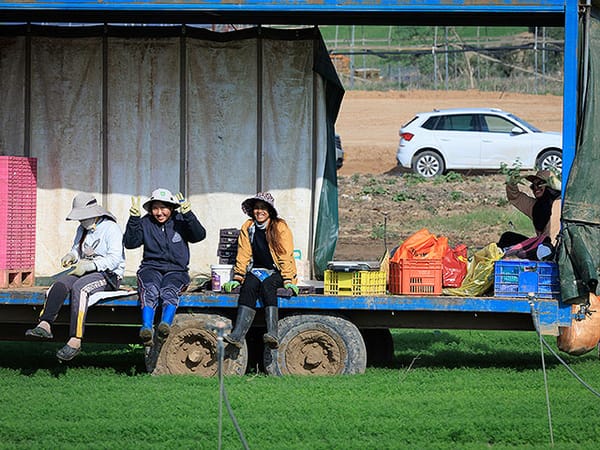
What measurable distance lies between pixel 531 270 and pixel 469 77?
3013 cm

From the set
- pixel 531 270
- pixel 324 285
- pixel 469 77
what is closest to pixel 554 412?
pixel 531 270

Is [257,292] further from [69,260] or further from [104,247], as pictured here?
[69,260]

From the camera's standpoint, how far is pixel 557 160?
2581cm

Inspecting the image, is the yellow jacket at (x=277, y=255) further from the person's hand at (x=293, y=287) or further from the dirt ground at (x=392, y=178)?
the dirt ground at (x=392, y=178)

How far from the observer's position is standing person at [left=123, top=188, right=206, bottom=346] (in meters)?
10.6

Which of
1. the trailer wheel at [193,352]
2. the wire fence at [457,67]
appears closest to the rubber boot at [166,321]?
the trailer wheel at [193,352]

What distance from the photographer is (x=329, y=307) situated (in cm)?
1057

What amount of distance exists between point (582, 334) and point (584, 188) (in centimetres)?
139

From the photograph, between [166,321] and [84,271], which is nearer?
[166,321]

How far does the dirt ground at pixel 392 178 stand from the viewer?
21.7 m

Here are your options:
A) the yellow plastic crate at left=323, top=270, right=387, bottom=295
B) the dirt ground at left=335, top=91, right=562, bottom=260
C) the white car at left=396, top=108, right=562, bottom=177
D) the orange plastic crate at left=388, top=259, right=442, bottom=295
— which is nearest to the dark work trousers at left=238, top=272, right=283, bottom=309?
the yellow plastic crate at left=323, top=270, right=387, bottom=295

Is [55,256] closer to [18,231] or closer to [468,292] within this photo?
[18,231]

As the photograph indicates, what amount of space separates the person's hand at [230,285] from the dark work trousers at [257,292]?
19 centimetres

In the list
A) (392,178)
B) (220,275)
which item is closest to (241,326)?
(220,275)
